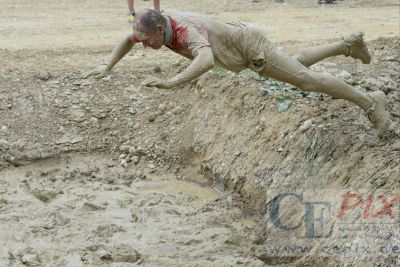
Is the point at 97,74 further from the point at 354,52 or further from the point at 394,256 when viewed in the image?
the point at 394,256

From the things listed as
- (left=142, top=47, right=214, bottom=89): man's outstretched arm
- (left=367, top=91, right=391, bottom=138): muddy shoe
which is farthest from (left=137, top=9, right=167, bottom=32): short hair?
(left=367, top=91, right=391, bottom=138): muddy shoe

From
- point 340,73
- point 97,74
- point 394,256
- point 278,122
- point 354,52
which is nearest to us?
point 394,256

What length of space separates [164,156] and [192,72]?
7.53 feet

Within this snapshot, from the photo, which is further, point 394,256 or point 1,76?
point 1,76

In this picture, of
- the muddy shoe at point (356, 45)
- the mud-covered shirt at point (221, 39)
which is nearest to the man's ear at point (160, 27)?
the mud-covered shirt at point (221, 39)

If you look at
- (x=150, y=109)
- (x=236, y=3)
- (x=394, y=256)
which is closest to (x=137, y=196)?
(x=150, y=109)

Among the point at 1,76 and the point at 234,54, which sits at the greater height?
the point at 234,54

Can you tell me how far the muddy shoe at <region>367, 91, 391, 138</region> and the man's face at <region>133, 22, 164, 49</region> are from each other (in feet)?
5.78

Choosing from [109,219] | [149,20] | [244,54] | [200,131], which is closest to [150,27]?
[149,20]

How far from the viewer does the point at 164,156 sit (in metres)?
7.02

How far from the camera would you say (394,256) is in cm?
422

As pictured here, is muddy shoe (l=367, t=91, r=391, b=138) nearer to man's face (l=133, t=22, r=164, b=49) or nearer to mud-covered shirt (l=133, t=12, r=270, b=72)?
mud-covered shirt (l=133, t=12, r=270, b=72)

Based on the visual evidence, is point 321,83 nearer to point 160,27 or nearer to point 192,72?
point 192,72

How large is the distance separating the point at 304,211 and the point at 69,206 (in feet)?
6.95
